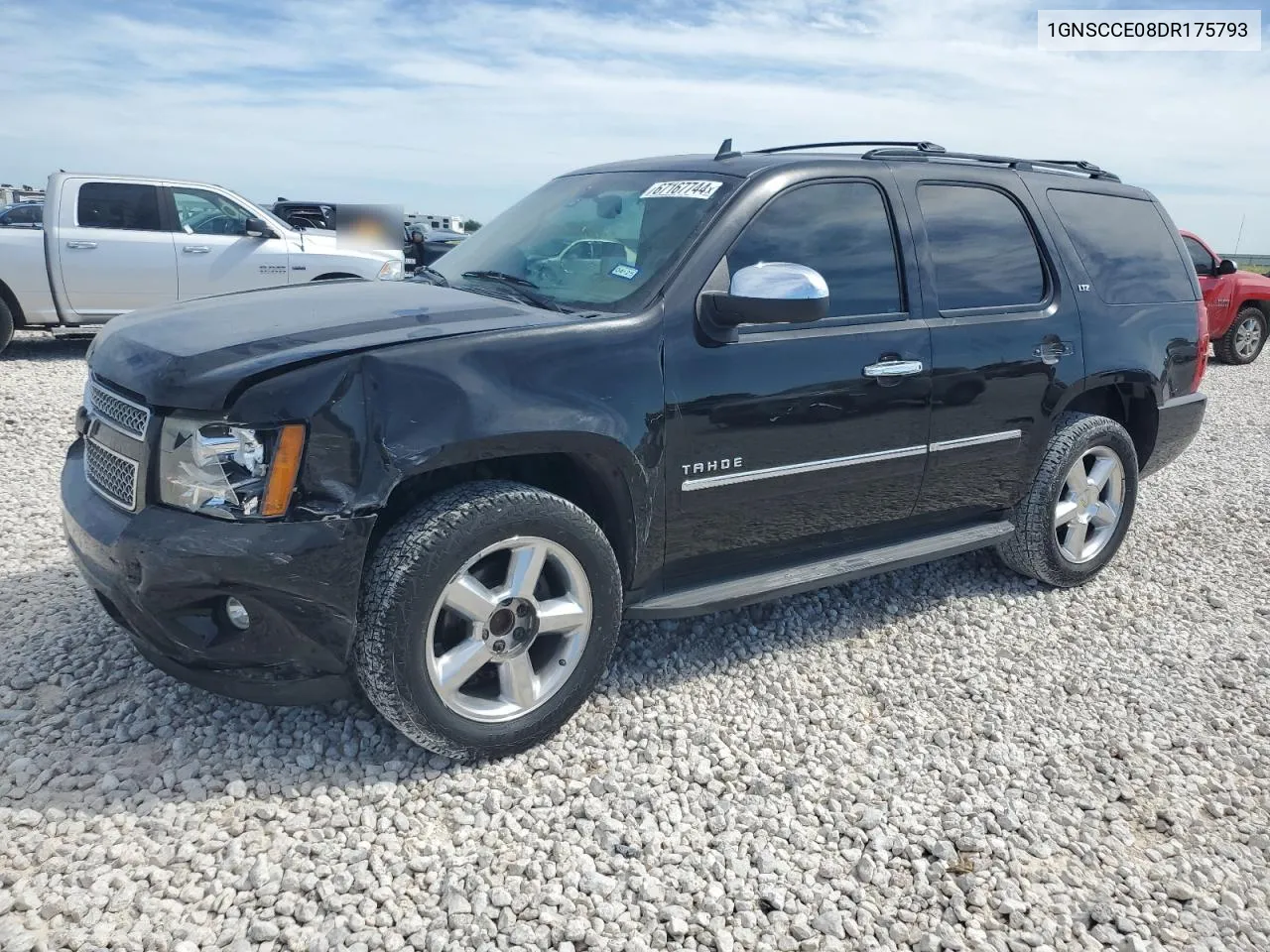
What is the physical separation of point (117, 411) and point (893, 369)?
101 inches

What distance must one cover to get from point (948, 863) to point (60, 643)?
3.07 metres

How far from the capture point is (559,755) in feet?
10.0

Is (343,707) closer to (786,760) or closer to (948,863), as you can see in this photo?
(786,760)

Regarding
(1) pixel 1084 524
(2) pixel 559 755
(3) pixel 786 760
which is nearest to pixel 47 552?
(2) pixel 559 755

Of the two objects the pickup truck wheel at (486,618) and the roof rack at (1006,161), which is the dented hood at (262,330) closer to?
the pickup truck wheel at (486,618)

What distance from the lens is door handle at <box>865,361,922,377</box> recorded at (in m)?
3.54

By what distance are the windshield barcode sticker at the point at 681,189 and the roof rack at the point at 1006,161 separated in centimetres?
74

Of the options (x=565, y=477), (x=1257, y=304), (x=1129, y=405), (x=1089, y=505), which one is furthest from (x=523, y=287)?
(x=1257, y=304)

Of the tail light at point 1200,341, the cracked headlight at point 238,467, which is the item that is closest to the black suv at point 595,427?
the cracked headlight at point 238,467

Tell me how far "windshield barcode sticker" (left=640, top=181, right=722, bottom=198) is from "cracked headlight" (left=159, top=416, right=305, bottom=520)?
1.68 metres

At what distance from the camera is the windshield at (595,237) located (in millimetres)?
3295

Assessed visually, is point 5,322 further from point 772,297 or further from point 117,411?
point 772,297

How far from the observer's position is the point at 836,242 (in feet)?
11.8

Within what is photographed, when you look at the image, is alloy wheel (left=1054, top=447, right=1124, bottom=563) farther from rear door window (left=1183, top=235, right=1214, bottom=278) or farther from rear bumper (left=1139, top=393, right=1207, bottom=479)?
rear door window (left=1183, top=235, right=1214, bottom=278)
